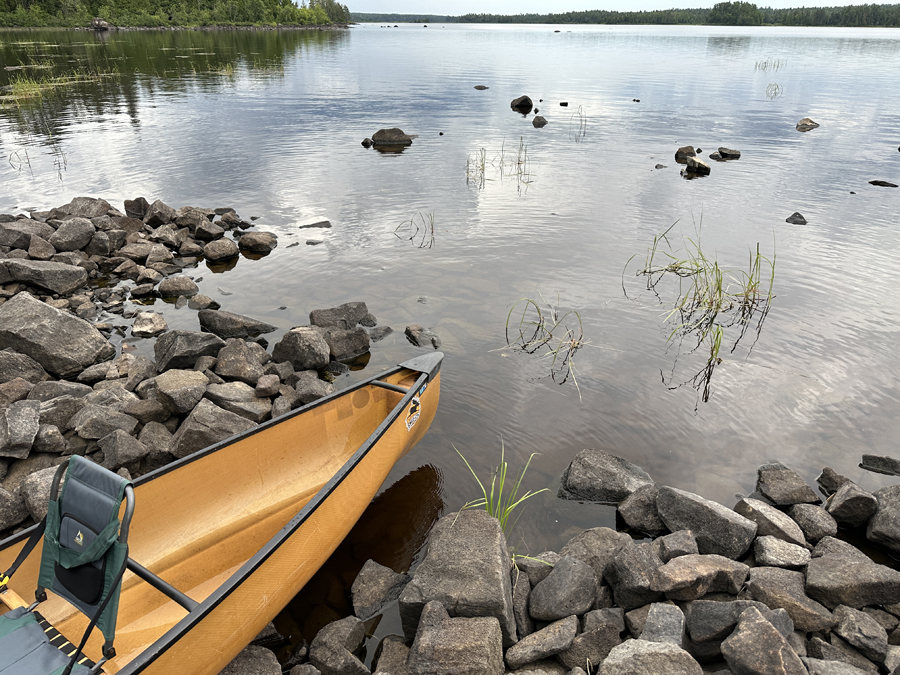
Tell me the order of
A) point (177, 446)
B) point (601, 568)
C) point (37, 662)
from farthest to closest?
point (177, 446) < point (601, 568) < point (37, 662)

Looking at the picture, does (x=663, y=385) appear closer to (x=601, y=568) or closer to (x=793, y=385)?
(x=793, y=385)

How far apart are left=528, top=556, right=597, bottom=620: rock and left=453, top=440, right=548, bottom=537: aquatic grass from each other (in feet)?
2.38

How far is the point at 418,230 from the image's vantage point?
13680 mm

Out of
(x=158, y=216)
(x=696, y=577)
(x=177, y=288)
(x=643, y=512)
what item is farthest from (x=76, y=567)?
(x=158, y=216)

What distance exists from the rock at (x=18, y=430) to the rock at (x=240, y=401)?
1770 mm

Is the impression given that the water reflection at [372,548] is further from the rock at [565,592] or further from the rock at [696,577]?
the rock at [696,577]

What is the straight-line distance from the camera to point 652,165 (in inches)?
765

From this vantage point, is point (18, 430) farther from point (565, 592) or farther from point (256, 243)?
point (256, 243)

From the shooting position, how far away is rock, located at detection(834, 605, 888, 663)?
3.72 m

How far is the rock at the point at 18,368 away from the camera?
691 cm

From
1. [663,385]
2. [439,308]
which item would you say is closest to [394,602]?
[663,385]

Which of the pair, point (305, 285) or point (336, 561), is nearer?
point (336, 561)

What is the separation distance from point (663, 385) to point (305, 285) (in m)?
7.00

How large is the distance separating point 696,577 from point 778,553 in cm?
117
